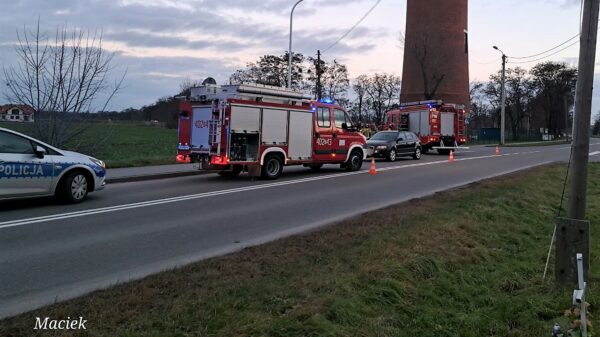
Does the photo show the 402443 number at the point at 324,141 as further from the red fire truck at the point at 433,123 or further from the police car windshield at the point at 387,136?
the red fire truck at the point at 433,123

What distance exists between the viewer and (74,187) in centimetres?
1054

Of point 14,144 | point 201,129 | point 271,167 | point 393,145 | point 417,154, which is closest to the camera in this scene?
point 14,144

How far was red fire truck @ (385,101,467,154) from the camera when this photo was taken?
3259 centimetres

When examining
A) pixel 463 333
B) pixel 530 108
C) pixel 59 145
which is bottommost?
pixel 463 333

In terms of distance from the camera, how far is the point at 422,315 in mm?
4645

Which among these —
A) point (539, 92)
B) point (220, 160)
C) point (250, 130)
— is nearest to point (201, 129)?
point (220, 160)

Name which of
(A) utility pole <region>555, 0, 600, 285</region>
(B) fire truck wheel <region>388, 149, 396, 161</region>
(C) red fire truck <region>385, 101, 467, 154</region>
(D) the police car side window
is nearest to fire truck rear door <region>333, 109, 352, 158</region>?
(B) fire truck wheel <region>388, 149, 396, 161</region>

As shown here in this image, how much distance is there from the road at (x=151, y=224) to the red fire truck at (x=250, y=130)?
2.44ft

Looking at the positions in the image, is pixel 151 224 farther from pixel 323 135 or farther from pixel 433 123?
pixel 433 123

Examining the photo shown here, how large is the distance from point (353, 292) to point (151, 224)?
15.5 feet

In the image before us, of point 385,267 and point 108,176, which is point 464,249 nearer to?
point 385,267

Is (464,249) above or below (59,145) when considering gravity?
below

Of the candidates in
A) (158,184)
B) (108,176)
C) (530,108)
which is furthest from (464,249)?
(530,108)

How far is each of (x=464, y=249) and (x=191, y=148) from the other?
34.6 ft
